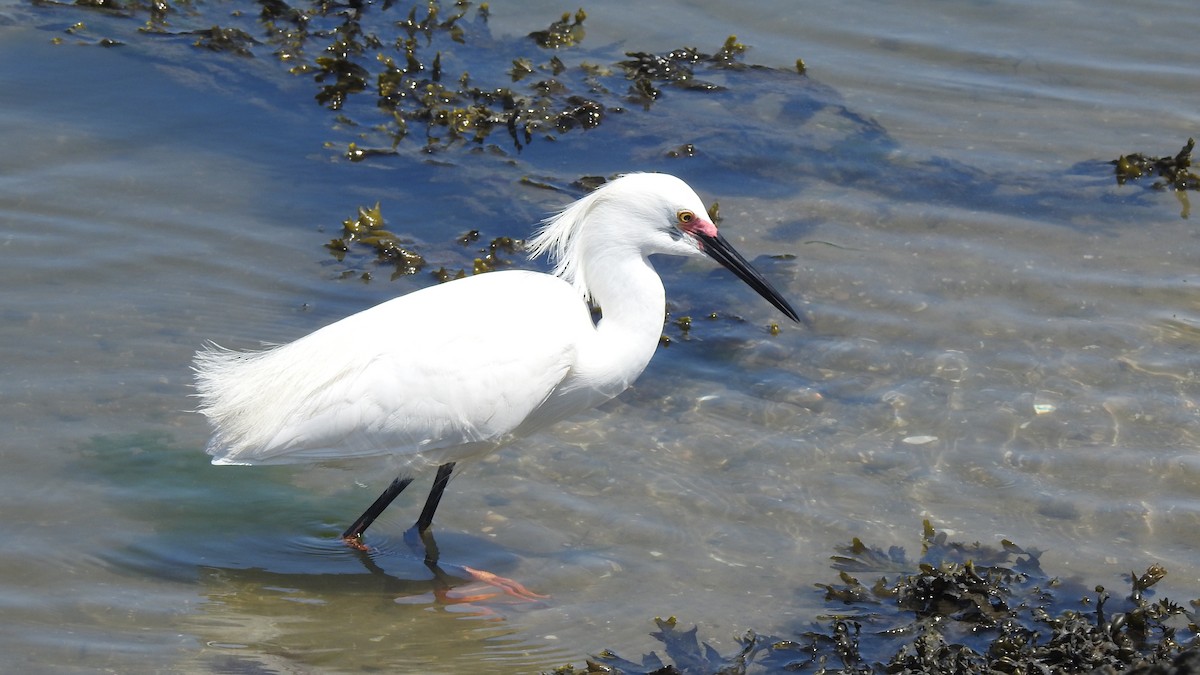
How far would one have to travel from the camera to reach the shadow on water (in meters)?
5.11

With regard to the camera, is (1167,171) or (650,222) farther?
(1167,171)

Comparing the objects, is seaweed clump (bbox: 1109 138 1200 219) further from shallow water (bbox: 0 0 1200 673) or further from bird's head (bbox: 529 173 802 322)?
bird's head (bbox: 529 173 802 322)

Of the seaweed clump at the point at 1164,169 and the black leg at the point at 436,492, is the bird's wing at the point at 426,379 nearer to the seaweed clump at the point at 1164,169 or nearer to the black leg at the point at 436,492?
the black leg at the point at 436,492

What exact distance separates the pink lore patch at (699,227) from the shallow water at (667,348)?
4.41 feet

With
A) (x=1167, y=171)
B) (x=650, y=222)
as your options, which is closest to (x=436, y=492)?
(x=650, y=222)

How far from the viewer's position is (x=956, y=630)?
5004 mm

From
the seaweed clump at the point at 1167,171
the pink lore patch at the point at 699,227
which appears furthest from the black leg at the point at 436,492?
the seaweed clump at the point at 1167,171

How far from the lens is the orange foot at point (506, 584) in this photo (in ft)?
17.7

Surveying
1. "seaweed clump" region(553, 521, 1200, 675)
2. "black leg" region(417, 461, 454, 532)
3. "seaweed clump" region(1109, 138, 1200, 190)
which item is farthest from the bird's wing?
"seaweed clump" region(1109, 138, 1200, 190)

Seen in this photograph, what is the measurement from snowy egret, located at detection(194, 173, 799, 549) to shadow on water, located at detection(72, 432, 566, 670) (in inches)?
13.3

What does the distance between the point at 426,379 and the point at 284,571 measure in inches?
42.0

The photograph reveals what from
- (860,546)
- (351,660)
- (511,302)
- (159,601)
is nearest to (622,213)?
(511,302)

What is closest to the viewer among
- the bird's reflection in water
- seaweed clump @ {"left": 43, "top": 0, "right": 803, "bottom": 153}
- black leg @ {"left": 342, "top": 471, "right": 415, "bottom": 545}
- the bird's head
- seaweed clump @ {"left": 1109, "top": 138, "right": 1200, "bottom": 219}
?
the bird's reflection in water

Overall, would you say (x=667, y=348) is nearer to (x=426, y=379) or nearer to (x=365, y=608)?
A: (x=426, y=379)
